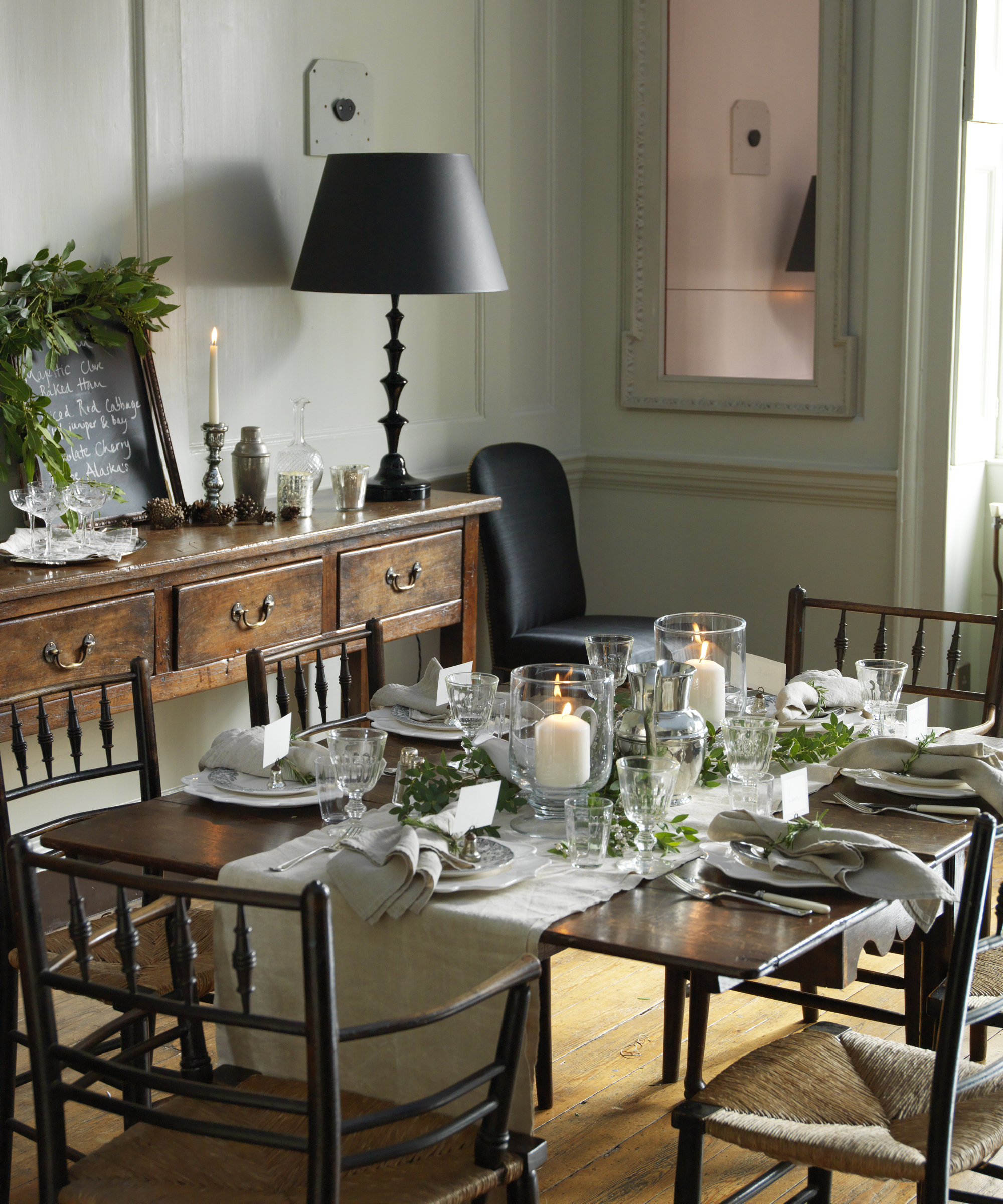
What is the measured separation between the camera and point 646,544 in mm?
4871

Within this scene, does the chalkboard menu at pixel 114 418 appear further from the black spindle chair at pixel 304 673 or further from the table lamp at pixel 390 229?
the black spindle chair at pixel 304 673

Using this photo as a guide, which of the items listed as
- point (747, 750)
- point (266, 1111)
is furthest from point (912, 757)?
point (266, 1111)

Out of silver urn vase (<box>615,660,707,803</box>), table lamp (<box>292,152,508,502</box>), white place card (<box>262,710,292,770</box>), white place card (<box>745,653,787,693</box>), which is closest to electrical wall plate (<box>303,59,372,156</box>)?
table lamp (<box>292,152,508,502</box>)

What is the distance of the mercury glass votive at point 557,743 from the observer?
197 cm

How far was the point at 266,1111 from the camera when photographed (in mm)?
1731

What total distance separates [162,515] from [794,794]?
5.77 feet

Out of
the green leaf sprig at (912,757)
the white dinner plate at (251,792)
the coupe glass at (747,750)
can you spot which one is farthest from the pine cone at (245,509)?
the green leaf sprig at (912,757)

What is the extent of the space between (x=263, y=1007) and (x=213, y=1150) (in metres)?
0.21

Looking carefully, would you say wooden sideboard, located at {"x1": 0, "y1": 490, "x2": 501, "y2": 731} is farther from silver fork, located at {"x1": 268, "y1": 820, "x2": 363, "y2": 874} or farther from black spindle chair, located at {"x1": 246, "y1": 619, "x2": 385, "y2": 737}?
silver fork, located at {"x1": 268, "y1": 820, "x2": 363, "y2": 874}

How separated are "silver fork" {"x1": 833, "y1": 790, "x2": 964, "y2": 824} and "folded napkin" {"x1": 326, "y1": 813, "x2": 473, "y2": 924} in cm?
63

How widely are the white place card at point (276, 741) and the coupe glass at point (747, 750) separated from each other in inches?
26.0

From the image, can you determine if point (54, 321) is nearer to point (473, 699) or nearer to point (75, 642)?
point (75, 642)

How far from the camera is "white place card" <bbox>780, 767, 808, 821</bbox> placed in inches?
75.6

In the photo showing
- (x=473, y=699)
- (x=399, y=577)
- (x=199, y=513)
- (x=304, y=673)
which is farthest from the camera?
(x=399, y=577)
